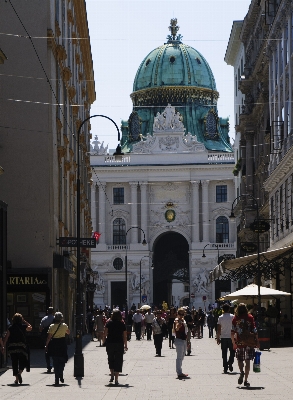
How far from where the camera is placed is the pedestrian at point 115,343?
25.3 m

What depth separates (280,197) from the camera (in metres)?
53.0

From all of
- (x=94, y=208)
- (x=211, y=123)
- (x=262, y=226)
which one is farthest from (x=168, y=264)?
(x=262, y=226)

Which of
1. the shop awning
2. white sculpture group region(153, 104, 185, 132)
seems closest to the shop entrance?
white sculpture group region(153, 104, 185, 132)

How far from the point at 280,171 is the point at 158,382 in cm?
2581

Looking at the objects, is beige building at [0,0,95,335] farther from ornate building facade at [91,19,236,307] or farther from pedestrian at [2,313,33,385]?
ornate building facade at [91,19,236,307]

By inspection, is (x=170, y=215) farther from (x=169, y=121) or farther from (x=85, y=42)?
(x=85, y=42)

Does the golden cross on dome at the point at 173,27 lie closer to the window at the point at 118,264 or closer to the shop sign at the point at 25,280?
the window at the point at 118,264

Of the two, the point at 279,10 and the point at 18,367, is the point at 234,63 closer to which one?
the point at 279,10

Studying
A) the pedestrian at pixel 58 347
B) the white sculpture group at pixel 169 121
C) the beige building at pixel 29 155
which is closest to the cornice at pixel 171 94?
the white sculpture group at pixel 169 121

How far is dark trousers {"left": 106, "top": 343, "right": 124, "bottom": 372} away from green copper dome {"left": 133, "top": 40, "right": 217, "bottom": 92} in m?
101

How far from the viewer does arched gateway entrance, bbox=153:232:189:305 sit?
394ft

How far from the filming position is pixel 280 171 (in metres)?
50.2

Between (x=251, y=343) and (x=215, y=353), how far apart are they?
55.2 ft

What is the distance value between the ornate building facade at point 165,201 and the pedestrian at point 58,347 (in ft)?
295
